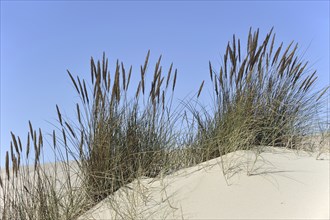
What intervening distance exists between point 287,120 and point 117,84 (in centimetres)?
172

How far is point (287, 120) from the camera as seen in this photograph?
161 inches

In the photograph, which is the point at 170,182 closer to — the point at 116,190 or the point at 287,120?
the point at 116,190

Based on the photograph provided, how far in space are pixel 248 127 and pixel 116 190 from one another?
1242 mm

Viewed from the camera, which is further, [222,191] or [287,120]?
[287,120]

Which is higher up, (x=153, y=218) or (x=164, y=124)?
(x=164, y=124)

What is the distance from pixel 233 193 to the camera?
2.85 m

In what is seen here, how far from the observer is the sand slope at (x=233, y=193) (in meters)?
2.62

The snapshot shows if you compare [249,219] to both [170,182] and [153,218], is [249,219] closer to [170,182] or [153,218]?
[153,218]

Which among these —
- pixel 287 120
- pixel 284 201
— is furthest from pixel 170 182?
pixel 287 120

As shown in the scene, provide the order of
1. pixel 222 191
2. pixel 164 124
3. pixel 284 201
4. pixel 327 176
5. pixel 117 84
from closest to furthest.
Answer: pixel 284 201, pixel 222 191, pixel 327 176, pixel 117 84, pixel 164 124

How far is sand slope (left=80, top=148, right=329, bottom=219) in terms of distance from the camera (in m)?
2.62

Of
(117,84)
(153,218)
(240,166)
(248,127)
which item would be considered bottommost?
(153,218)

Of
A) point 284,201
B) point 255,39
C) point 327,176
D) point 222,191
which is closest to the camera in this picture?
point 284,201

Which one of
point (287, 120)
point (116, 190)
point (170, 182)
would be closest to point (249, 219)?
point (170, 182)
